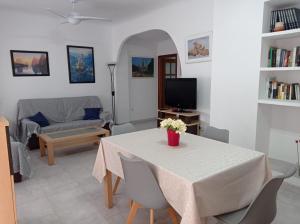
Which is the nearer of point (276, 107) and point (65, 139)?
point (276, 107)

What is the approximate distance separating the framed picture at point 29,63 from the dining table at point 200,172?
11.8ft

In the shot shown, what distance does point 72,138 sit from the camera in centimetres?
385

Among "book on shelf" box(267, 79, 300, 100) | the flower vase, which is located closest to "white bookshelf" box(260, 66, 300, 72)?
"book on shelf" box(267, 79, 300, 100)

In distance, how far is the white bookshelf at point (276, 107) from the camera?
272 cm

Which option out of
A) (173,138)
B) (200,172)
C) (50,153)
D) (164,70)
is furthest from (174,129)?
(164,70)

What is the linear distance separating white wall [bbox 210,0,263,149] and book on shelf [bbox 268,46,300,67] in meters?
0.24

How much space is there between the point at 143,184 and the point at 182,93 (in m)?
2.86

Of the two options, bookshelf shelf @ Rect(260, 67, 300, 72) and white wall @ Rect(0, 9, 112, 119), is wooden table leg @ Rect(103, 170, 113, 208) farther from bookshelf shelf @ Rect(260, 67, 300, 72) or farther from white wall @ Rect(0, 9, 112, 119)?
white wall @ Rect(0, 9, 112, 119)

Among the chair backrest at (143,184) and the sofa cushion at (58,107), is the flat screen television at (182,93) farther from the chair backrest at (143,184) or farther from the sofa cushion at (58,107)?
the chair backrest at (143,184)

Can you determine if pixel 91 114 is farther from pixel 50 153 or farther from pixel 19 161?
pixel 19 161

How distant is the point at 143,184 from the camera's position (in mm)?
1648

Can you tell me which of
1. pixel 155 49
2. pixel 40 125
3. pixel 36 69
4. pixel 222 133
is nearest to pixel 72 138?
pixel 40 125

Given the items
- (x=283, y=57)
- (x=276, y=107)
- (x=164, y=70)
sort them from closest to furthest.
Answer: (x=283, y=57) < (x=276, y=107) < (x=164, y=70)

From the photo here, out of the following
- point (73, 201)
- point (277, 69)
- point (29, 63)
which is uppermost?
point (29, 63)
